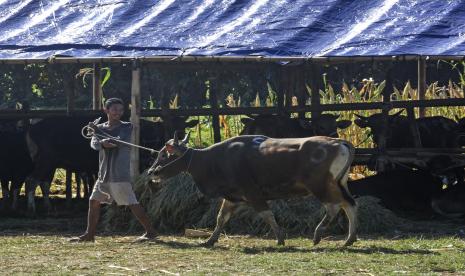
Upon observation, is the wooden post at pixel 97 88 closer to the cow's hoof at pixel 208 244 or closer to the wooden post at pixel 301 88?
the wooden post at pixel 301 88

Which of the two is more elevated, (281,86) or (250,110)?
(281,86)

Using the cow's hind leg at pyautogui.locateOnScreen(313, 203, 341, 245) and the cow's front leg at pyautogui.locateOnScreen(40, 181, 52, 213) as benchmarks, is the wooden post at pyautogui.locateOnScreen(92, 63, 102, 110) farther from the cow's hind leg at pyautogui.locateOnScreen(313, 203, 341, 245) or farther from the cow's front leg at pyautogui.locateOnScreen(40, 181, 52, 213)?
the cow's hind leg at pyautogui.locateOnScreen(313, 203, 341, 245)

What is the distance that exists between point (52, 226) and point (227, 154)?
345 cm

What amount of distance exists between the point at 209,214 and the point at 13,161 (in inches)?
A: 193

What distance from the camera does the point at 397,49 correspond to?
13672 mm

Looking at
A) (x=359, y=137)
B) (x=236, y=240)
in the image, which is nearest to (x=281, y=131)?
(x=359, y=137)


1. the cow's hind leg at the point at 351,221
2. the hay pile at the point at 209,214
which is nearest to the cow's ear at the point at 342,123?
the hay pile at the point at 209,214

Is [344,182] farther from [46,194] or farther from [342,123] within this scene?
[46,194]

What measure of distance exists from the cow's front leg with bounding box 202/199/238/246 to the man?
2.86 ft

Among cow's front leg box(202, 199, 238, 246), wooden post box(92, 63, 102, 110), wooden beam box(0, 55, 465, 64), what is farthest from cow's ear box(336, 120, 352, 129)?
cow's front leg box(202, 199, 238, 246)

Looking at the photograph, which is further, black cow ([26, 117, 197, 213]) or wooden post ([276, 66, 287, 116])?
wooden post ([276, 66, 287, 116])

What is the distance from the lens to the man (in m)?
12.6

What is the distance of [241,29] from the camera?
15.0m

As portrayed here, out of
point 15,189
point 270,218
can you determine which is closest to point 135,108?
point 270,218
